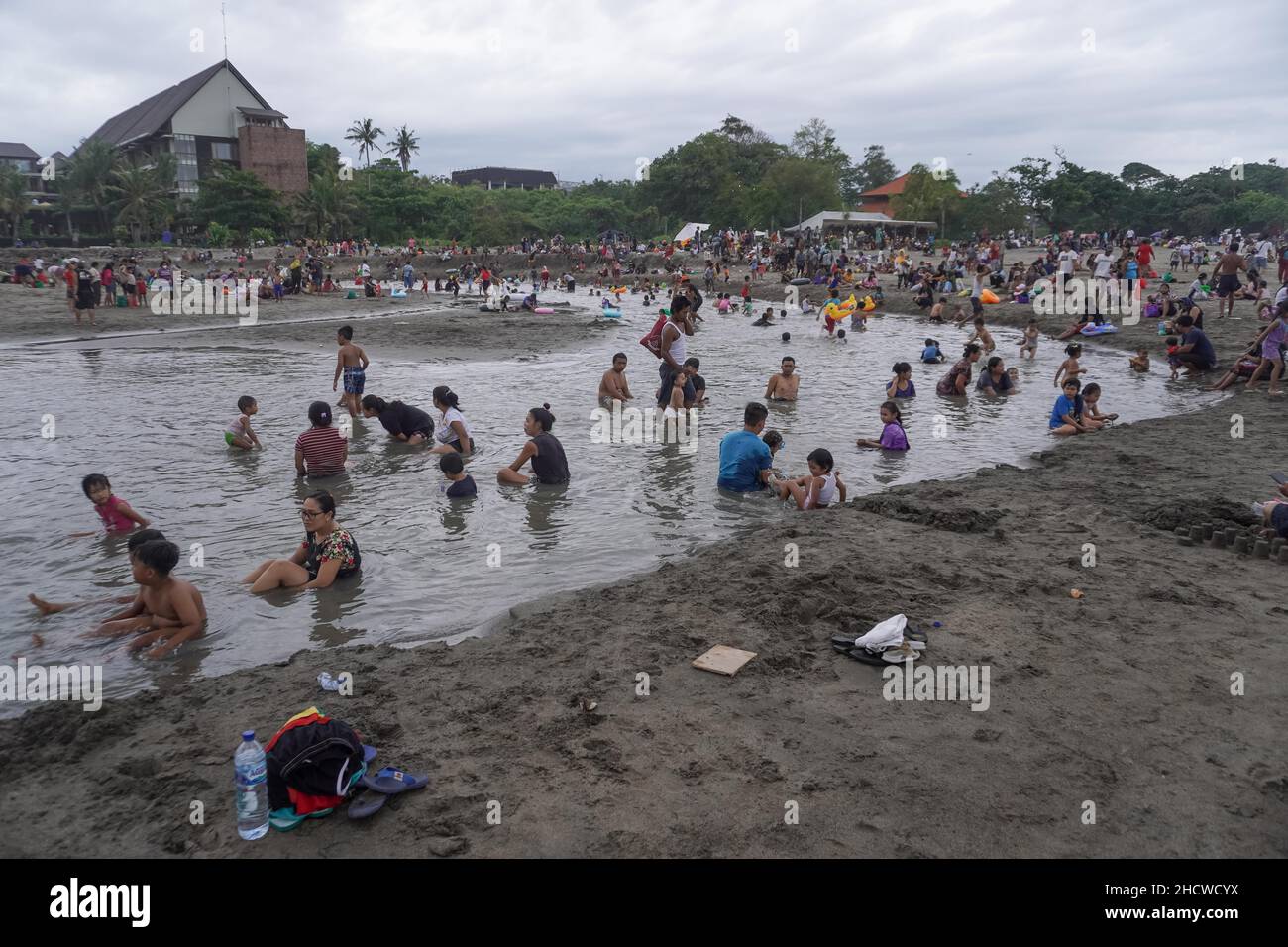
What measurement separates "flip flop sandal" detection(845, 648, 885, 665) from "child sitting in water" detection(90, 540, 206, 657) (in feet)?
15.4

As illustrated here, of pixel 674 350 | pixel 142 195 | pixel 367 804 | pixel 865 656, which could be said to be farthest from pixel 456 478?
pixel 142 195

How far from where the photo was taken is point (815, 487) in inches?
357

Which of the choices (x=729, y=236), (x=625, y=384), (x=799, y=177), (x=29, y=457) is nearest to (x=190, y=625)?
(x=29, y=457)

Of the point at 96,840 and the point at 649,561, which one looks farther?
the point at 649,561

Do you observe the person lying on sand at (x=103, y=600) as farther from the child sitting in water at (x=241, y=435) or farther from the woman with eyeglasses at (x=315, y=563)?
the child sitting in water at (x=241, y=435)

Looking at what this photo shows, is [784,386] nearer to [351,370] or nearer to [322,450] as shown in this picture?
[351,370]

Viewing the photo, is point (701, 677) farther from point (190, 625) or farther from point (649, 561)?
point (190, 625)

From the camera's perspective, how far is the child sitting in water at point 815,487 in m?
8.89

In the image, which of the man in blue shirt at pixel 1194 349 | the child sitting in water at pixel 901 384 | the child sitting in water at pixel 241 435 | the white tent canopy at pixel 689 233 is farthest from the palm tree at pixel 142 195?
the man in blue shirt at pixel 1194 349

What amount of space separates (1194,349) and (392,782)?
17403 mm

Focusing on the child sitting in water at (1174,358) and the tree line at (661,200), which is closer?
the child sitting in water at (1174,358)

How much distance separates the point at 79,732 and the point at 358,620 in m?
2.24

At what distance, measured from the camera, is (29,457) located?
11492mm

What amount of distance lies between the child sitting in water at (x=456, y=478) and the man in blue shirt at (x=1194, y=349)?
549 inches
